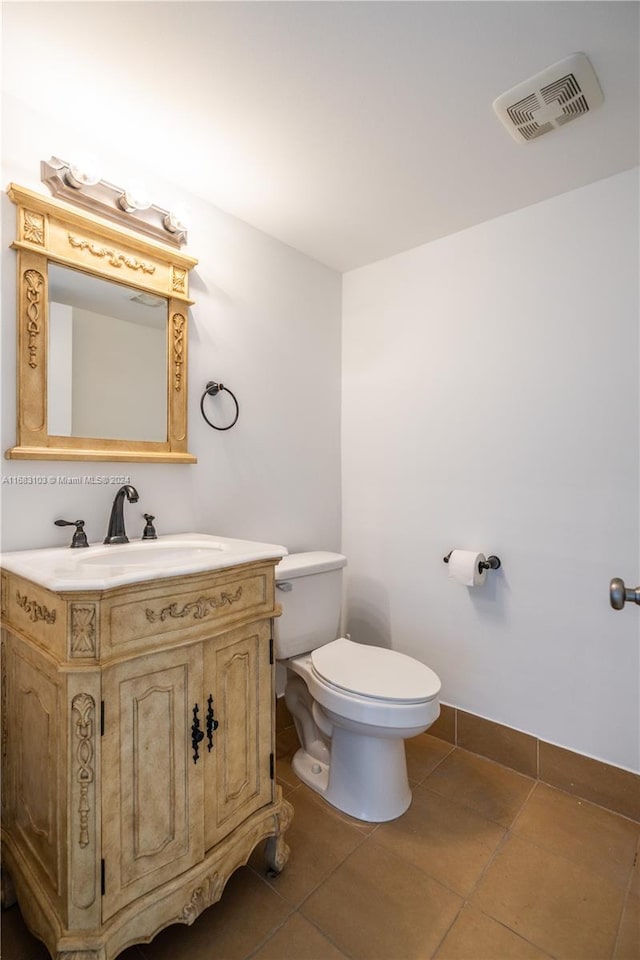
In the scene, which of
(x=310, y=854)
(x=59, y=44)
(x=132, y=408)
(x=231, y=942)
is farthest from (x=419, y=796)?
(x=59, y=44)

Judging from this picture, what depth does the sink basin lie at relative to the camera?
957 mm

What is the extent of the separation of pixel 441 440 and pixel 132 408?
132cm

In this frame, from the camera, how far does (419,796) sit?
172cm

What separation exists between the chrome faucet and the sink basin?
2 centimetres

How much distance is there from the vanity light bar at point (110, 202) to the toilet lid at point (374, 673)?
5.42 ft

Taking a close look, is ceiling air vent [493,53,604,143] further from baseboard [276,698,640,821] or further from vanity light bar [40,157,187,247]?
baseboard [276,698,640,821]

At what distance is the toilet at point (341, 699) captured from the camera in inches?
59.3

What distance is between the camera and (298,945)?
1.15 meters

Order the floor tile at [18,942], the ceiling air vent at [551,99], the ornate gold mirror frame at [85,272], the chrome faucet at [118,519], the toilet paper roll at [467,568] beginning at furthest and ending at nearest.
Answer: the toilet paper roll at [467,568], the chrome faucet at [118,519], the ornate gold mirror frame at [85,272], the ceiling air vent at [551,99], the floor tile at [18,942]

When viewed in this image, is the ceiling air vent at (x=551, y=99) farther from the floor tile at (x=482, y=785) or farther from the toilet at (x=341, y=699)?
the floor tile at (x=482, y=785)

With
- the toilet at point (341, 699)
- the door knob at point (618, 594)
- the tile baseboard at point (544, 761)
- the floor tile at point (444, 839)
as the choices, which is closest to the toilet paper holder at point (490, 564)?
the toilet at point (341, 699)

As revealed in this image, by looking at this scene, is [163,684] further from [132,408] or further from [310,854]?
[132,408]

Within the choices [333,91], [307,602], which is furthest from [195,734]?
[333,91]

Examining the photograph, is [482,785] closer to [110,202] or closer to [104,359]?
[104,359]
